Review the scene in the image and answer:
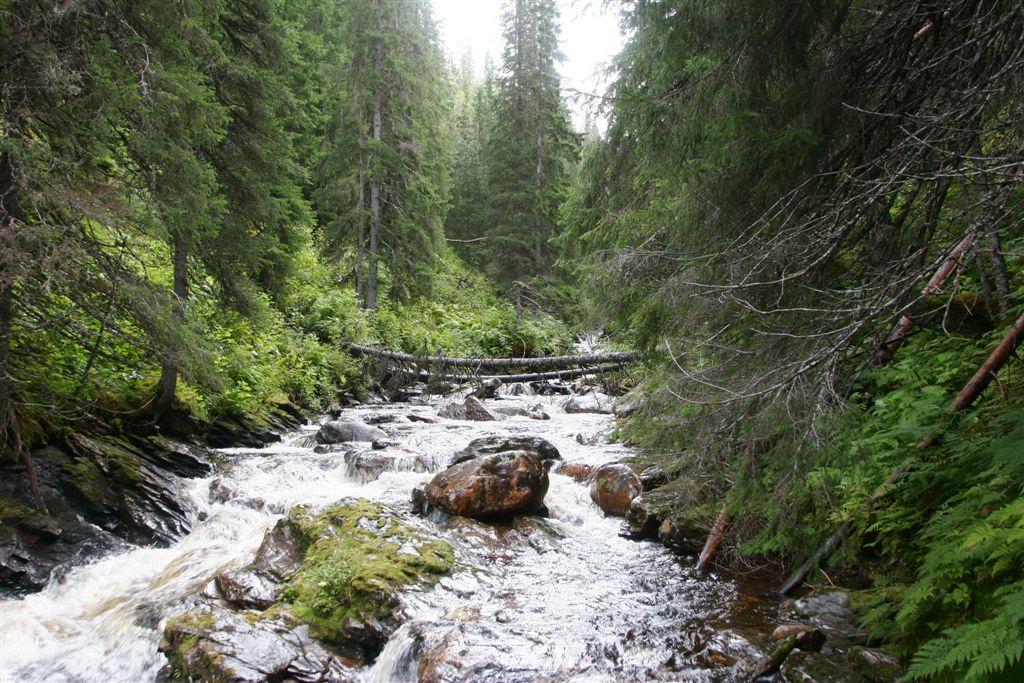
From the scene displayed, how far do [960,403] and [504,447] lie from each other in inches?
236

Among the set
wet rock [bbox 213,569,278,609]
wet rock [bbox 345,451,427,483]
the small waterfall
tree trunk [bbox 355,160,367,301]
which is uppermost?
tree trunk [bbox 355,160,367,301]

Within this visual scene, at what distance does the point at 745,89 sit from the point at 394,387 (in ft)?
49.9

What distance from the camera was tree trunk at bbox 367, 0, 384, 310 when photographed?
65.1 ft

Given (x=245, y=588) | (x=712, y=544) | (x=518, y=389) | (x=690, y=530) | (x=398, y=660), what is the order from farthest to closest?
(x=518, y=389) → (x=690, y=530) → (x=712, y=544) → (x=245, y=588) → (x=398, y=660)

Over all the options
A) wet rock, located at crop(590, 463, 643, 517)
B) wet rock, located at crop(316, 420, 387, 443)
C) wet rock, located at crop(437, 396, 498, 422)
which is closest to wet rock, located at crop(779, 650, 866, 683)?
wet rock, located at crop(590, 463, 643, 517)

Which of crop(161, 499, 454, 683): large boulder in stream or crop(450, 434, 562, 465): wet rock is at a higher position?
crop(450, 434, 562, 465): wet rock

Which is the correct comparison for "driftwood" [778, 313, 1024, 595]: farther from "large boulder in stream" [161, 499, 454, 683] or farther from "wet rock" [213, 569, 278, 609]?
"wet rock" [213, 569, 278, 609]

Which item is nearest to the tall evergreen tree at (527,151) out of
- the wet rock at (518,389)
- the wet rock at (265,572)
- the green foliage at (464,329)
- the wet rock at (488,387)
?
the green foliage at (464,329)

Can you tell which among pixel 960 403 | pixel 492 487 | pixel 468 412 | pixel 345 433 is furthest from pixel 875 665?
pixel 468 412

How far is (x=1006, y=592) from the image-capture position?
2.73 m

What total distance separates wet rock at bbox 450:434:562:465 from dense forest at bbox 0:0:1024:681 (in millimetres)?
2337

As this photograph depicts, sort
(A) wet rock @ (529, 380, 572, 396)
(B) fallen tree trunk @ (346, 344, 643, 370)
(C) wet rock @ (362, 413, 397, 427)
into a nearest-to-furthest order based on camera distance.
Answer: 1. (C) wet rock @ (362, 413, 397, 427)
2. (B) fallen tree trunk @ (346, 344, 643, 370)
3. (A) wet rock @ (529, 380, 572, 396)

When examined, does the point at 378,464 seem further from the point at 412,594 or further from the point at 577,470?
the point at 412,594

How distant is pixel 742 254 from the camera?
149 inches
